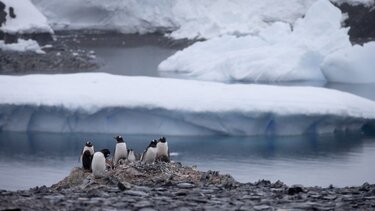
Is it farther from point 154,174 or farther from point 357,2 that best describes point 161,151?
point 357,2

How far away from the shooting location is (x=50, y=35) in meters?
23.0

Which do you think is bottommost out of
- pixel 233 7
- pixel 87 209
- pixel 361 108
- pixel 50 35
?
pixel 87 209

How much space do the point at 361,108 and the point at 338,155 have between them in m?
1.46

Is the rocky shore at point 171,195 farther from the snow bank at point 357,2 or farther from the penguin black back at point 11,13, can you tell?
the snow bank at point 357,2

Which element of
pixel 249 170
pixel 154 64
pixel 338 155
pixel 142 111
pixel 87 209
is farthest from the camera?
pixel 154 64

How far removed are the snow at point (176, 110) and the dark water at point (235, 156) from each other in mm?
211

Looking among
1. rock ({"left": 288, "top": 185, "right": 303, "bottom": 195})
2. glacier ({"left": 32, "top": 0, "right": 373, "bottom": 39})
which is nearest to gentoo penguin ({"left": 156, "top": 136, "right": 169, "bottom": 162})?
rock ({"left": 288, "top": 185, "right": 303, "bottom": 195})

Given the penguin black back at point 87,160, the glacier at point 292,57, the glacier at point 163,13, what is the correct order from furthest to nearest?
the glacier at point 163,13 → the glacier at point 292,57 → the penguin black back at point 87,160

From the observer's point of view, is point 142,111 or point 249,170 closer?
point 249,170

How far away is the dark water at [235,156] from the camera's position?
32.2 feet

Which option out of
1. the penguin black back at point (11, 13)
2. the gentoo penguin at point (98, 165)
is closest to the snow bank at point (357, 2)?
the penguin black back at point (11, 13)

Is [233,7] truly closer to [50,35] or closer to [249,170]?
[50,35]

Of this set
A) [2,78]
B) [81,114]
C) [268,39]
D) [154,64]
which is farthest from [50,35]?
[81,114]

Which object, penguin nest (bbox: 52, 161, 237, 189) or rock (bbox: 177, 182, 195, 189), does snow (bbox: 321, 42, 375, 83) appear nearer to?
penguin nest (bbox: 52, 161, 237, 189)
